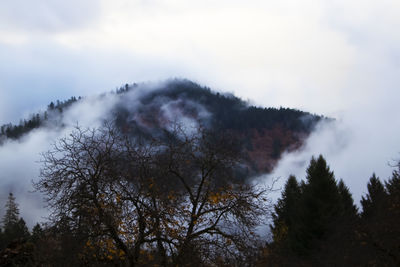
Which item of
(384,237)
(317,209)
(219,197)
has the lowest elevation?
(384,237)

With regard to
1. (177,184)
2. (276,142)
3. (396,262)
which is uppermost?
(276,142)

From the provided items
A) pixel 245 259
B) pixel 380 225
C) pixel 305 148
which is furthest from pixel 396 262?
pixel 305 148

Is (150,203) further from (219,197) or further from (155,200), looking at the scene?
(219,197)

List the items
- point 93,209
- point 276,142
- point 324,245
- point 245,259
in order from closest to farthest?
point 93,209
point 245,259
point 324,245
point 276,142

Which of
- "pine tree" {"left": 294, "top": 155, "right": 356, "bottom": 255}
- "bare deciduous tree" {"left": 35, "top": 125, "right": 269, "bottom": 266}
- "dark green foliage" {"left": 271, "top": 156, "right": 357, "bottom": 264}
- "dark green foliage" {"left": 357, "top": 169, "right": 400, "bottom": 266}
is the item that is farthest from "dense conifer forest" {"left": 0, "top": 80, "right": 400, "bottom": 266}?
"pine tree" {"left": 294, "top": 155, "right": 356, "bottom": 255}

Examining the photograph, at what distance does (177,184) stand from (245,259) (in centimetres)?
342

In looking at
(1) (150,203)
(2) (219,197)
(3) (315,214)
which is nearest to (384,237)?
(2) (219,197)

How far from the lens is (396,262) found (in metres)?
17.7

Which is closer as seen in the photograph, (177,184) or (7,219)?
(177,184)

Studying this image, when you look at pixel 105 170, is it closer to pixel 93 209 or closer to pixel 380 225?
pixel 93 209

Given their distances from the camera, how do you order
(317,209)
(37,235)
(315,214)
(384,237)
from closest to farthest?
(384,237)
(37,235)
(315,214)
(317,209)

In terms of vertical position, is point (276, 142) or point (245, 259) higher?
point (276, 142)

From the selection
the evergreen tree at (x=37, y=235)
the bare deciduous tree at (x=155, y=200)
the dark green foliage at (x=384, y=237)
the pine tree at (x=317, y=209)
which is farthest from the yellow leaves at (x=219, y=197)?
the pine tree at (x=317, y=209)

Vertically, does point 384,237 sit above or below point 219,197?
below
